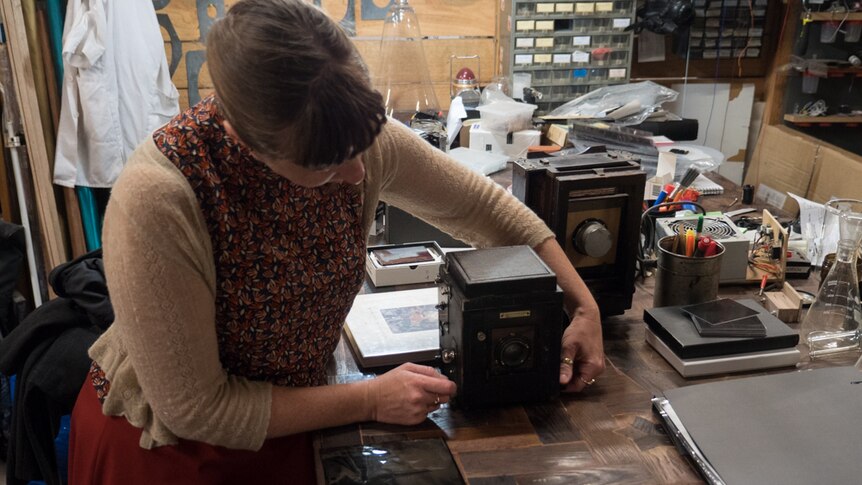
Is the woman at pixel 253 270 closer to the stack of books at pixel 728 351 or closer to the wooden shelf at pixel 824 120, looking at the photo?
the stack of books at pixel 728 351

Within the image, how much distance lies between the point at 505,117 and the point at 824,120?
187 cm

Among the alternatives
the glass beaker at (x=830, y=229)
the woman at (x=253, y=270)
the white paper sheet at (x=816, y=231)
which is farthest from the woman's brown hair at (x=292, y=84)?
the white paper sheet at (x=816, y=231)

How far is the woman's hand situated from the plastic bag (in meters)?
1.86

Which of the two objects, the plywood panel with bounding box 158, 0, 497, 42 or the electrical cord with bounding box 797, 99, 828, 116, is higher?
the plywood panel with bounding box 158, 0, 497, 42

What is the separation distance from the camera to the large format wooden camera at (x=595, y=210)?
1.30 meters

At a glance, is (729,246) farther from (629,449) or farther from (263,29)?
(263,29)

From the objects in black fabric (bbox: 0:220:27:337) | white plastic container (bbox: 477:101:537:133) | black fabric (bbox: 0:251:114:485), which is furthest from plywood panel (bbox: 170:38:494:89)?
black fabric (bbox: 0:251:114:485)

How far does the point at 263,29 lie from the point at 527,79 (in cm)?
224

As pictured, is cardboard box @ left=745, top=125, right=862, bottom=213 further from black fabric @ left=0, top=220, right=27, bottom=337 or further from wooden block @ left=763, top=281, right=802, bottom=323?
black fabric @ left=0, top=220, right=27, bottom=337

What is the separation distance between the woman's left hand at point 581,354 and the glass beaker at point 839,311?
1.23ft

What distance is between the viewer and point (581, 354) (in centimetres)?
117

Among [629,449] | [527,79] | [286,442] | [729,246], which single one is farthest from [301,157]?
[527,79]

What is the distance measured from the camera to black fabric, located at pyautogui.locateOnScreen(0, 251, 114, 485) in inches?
54.6

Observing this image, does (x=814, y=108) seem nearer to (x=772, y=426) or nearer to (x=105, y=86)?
(x=772, y=426)
